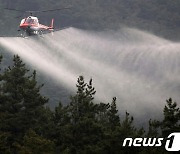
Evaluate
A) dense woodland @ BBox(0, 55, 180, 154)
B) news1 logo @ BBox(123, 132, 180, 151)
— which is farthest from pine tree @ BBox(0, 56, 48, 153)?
news1 logo @ BBox(123, 132, 180, 151)

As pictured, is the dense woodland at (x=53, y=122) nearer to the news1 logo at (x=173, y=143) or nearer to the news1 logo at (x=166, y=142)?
the news1 logo at (x=166, y=142)

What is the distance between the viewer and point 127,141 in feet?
109

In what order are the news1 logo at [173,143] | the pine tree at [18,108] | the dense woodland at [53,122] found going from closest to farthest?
the news1 logo at [173,143] < the dense woodland at [53,122] < the pine tree at [18,108]

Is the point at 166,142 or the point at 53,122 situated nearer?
the point at 166,142

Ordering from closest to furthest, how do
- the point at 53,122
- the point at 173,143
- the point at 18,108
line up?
1. the point at 173,143
2. the point at 18,108
3. the point at 53,122

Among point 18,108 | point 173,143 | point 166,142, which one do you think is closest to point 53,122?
point 18,108

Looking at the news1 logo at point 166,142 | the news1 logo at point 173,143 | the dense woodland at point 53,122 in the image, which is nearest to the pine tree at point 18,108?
the dense woodland at point 53,122

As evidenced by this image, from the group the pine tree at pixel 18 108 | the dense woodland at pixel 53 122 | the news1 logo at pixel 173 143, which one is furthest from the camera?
the pine tree at pixel 18 108

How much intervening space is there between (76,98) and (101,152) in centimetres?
956

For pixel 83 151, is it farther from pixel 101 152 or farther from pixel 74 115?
pixel 74 115

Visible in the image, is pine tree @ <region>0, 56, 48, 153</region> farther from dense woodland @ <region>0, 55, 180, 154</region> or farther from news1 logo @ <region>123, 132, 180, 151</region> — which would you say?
news1 logo @ <region>123, 132, 180, 151</region>

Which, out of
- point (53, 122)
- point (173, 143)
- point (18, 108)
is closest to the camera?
point (173, 143)

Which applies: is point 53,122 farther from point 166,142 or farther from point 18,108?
point 166,142

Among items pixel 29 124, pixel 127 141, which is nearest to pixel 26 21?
pixel 29 124
